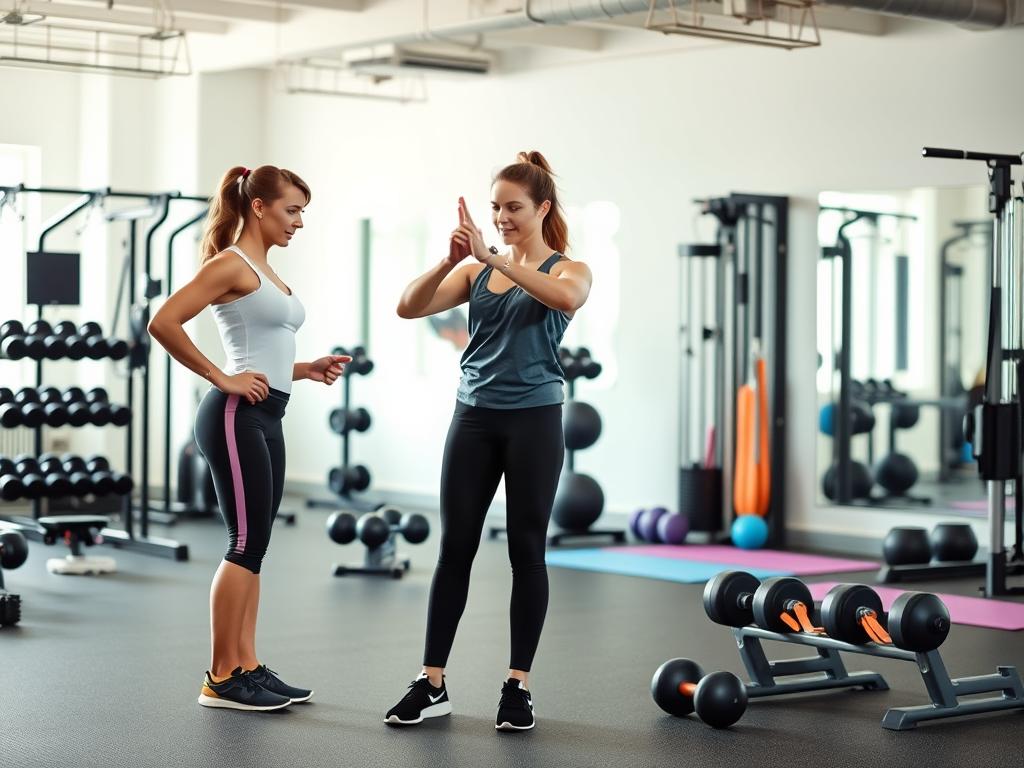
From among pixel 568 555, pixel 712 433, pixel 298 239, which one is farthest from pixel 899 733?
pixel 298 239

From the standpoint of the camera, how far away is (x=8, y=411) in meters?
6.37

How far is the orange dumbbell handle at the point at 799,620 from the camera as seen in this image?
3.77 metres

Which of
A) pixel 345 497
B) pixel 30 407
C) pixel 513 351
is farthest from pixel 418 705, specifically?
pixel 345 497

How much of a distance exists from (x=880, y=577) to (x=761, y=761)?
9.95ft

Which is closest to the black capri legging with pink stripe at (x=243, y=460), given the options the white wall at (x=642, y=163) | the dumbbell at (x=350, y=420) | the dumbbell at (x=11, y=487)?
the dumbbell at (x=11, y=487)

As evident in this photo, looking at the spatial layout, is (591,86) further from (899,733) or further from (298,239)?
(899,733)

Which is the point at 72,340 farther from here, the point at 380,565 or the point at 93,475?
the point at 380,565

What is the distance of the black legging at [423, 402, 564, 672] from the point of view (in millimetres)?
3385

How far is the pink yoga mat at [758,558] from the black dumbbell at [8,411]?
2825 mm

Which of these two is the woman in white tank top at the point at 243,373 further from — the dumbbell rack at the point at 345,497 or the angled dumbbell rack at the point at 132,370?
the dumbbell rack at the point at 345,497

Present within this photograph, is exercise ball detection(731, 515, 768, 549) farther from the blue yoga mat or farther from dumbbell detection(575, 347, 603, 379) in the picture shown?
dumbbell detection(575, 347, 603, 379)

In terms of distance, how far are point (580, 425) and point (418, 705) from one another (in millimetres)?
3900

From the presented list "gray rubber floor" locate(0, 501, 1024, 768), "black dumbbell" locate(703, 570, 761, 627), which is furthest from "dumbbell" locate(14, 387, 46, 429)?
"black dumbbell" locate(703, 570, 761, 627)

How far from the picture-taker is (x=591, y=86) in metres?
8.06
